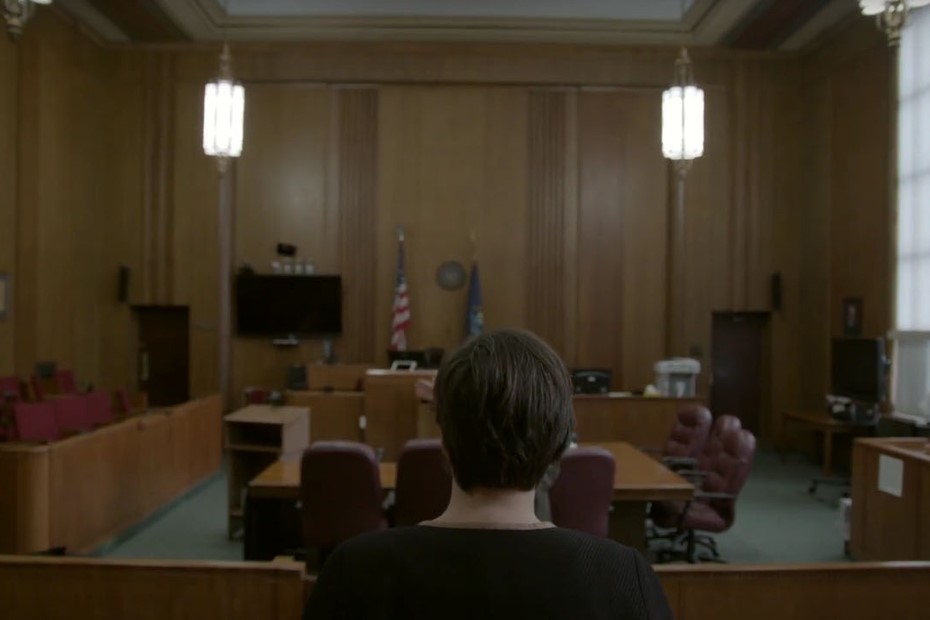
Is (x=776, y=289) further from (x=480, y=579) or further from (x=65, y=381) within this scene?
(x=480, y=579)

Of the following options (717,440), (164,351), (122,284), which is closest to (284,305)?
(164,351)

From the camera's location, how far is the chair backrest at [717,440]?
5.09 m

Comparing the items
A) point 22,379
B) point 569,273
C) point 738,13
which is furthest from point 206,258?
point 738,13

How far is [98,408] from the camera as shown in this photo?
621 cm

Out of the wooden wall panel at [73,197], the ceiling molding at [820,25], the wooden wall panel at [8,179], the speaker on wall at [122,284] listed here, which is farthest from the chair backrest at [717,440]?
the speaker on wall at [122,284]

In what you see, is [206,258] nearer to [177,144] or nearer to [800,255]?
[177,144]

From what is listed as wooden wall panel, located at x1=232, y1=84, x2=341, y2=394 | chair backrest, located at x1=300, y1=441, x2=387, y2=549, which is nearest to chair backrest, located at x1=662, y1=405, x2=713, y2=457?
chair backrest, located at x1=300, y1=441, x2=387, y2=549

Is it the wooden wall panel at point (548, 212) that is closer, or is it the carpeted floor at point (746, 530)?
the carpeted floor at point (746, 530)

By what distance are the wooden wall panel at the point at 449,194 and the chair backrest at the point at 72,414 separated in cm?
516

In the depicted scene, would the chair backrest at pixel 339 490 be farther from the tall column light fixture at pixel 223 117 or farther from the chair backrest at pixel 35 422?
the tall column light fixture at pixel 223 117

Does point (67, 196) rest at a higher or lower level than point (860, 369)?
higher

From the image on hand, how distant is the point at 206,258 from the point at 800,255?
781 cm

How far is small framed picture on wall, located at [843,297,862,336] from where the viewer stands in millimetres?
9094

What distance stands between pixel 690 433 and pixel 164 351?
303 inches
